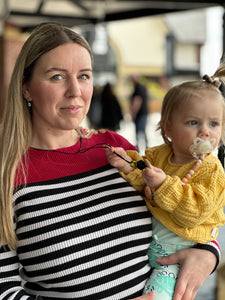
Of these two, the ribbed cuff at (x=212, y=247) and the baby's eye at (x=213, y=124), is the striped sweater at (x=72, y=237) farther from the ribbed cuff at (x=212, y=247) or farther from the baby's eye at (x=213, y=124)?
the baby's eye at (x=213, y=124)

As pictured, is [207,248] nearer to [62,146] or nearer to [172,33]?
[62,146]

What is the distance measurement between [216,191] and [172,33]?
21577 mm

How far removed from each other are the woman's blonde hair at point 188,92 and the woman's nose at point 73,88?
0.96ft

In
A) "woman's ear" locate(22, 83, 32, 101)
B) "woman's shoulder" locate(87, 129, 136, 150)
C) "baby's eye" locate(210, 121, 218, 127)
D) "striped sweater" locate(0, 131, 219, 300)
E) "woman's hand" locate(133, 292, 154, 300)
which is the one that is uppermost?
"woman's ear" locate(22, 83, 32, 101)

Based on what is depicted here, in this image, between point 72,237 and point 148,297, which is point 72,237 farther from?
point 148,297

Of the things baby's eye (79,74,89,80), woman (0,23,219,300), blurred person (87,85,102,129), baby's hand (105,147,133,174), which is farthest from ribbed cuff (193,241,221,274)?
blurred person (87,85,102,129)

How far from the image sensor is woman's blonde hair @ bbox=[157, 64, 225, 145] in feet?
3.85

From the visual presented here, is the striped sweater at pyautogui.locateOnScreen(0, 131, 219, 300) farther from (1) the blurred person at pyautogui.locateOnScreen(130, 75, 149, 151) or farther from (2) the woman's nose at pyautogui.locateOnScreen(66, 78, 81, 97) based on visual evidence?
(1) the blurred person at pyautogui.locateOnScreen(130, 75, 149, 151)

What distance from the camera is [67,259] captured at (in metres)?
1.02

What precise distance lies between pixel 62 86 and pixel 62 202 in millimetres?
314

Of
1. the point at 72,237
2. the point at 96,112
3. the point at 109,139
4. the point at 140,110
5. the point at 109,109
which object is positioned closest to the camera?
the point at 72,237

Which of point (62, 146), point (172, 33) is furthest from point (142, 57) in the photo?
point (62, 146)

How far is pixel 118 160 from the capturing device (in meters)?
1.18

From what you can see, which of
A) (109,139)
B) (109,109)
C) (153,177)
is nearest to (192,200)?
(153,177)
